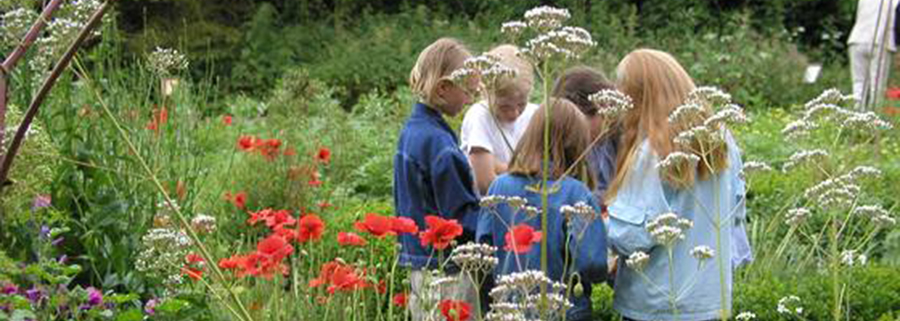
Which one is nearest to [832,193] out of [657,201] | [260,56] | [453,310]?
[453,310]

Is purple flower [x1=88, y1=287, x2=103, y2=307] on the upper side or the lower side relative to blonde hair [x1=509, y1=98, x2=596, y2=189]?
lower

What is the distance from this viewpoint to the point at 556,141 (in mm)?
3807

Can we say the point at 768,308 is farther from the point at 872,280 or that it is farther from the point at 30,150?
the point at 30,150

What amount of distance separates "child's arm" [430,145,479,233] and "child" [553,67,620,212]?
→ 66 centimetres

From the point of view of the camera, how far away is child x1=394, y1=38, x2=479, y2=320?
4258 mm

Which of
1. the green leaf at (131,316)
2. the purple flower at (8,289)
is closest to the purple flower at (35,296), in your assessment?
the purple flower at (8,289)

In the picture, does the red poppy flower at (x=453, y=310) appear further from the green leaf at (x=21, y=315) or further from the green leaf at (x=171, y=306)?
the green leaf at (x=21, y=315)

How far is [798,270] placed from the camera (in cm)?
554

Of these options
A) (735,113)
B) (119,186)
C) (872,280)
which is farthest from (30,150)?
(872,280)

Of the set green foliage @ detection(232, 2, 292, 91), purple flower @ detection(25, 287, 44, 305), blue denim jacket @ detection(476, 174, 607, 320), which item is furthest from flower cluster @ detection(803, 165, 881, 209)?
green foliage @ detection(232, 2, 292, 91)

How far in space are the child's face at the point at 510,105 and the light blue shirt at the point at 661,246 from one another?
38.6 inches

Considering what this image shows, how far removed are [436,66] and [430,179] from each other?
1.16ft

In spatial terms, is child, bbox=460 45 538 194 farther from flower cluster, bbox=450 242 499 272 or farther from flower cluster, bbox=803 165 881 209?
flower cluster, bbox=803 165 881 209

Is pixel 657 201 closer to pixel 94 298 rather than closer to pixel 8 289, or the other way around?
pixel 94 298
